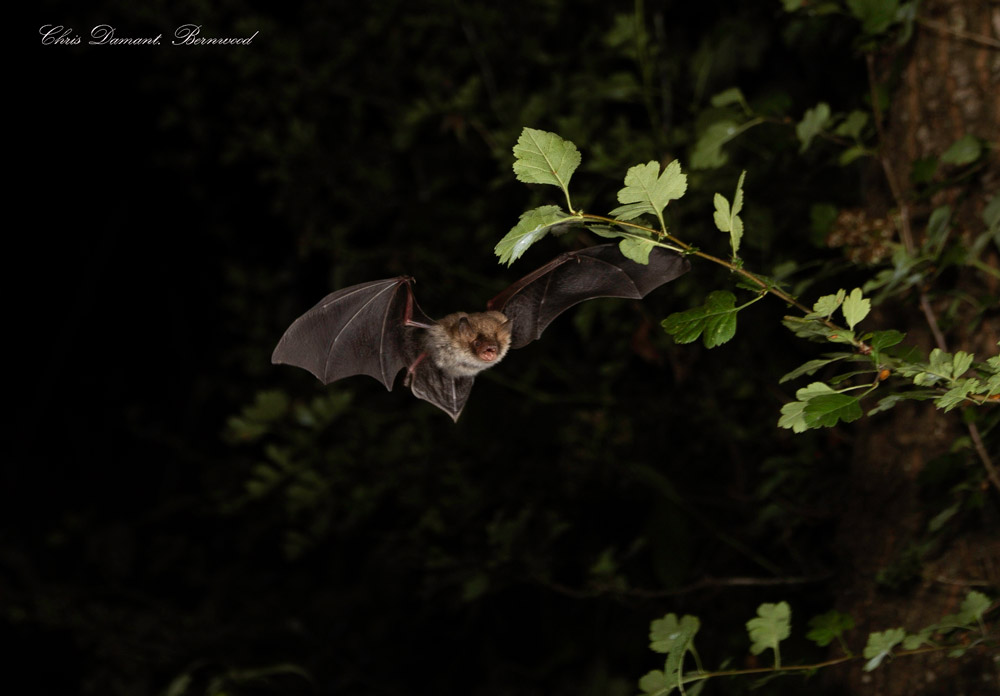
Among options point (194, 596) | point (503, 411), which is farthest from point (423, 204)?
point (194, 596)

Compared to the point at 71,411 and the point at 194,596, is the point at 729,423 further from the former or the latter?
the point at 71,411

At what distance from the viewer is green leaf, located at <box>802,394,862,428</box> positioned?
2.69 ft

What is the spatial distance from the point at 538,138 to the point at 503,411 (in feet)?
7.42

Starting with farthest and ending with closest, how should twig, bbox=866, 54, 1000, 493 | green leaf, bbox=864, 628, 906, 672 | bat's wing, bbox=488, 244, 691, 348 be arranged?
1. bat's wing, bbox=488, 244, 691, 348
2. twig, bbox=866, 54, 1000, 493
3. green leaf, bbox=864, 628, 906, 672

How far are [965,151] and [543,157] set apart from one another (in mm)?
1174

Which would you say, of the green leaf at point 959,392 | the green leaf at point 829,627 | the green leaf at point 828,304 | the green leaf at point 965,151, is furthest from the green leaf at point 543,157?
the green leaf at point 965,151

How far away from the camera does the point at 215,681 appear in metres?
2.25

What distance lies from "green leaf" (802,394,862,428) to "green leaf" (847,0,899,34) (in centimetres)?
101

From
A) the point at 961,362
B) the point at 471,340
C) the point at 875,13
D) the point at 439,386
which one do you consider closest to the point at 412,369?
the point at 439,386

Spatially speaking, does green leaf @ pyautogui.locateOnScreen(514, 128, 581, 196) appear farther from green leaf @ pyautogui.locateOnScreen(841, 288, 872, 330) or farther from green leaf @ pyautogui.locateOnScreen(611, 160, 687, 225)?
green leaf @ pyautogui.locateOnScreen(841, 288, 872, 330)

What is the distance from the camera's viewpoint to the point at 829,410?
32.5 inches

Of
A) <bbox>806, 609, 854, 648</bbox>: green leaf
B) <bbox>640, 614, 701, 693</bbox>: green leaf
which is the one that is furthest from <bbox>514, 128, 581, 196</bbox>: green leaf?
<bbox>806, 609, 854, 648</bbox>: green leaf

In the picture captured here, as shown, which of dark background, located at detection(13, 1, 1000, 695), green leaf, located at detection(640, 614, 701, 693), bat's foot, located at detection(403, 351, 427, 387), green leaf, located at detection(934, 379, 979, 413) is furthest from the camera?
dark background, located at detection(13, 1, 1000, 695)

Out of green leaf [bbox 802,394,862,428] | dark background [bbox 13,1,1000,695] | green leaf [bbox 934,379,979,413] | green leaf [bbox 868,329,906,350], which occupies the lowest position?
dark background [bbox 13,1,1000,695]
